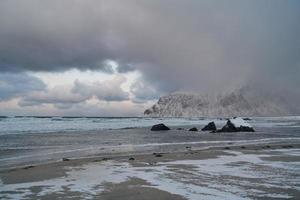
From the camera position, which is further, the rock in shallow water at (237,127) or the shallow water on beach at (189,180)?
the rock in shallow water at (237,127)

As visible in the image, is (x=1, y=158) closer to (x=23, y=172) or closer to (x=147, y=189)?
(x=23, y=172)

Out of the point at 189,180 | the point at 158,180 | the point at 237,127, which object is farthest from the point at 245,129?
the point at 158,180

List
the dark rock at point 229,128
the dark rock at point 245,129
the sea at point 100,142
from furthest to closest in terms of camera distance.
Result: the dark rock at point 229,128 < the dark rock at point 245,129 < the sea at point 100,142

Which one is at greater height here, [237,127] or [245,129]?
[237,127]

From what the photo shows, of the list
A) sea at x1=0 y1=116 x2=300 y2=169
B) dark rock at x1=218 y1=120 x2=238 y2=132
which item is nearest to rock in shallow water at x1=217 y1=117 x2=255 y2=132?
dark rock at x1=218 y1=120 x2=238 y2=132

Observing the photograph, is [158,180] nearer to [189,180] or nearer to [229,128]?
[189,180]

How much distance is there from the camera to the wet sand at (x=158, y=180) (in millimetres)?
9320

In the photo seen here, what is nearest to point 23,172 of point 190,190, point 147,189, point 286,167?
point 147,189

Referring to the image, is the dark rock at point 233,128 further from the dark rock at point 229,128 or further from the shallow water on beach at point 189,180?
the shallow water on beach at point 189,180

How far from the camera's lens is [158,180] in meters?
11.4

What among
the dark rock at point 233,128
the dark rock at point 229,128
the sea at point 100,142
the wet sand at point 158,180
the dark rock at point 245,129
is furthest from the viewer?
the dark rock at point 229,128

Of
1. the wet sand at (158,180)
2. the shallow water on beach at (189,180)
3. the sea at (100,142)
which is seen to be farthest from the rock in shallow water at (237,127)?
the shallow water on beach at (189,180)

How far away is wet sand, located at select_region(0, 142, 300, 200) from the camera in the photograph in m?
9.32

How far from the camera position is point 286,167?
46.9 feet
